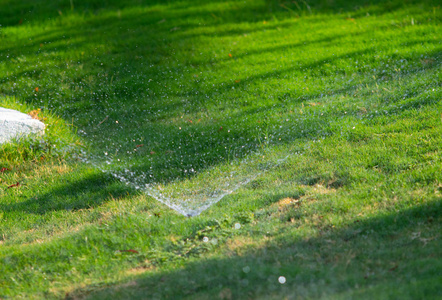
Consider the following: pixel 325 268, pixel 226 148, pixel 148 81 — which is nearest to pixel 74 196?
pixel 226 148

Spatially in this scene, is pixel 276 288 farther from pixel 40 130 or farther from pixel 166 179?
pixel 40 130

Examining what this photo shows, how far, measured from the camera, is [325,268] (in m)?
3.73

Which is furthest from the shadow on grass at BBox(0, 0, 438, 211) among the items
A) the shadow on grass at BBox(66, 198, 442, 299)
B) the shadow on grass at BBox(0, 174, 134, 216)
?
the shadow on grass at BBox(66, 198, 442, 299)

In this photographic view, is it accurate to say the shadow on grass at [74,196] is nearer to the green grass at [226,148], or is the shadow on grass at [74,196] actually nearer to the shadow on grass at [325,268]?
the green grass at [226,148]

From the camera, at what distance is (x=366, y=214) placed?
4.54m

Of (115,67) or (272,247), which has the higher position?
(115,67)

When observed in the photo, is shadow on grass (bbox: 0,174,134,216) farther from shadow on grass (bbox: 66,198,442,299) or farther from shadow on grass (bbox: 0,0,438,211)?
shadow on grass (bbox: 66,198,442,299)

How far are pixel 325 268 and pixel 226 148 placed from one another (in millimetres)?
3544

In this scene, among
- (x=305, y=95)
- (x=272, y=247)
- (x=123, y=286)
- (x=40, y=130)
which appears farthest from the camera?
(x=305, y=95)

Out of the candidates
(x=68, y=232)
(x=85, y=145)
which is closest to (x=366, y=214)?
(x=68, y=232)

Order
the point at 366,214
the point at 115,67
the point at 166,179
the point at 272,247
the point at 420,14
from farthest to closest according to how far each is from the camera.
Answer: the point at 420,14, the point at 115,67, the point at 166,179, the point at 366,214, the point at 272,247

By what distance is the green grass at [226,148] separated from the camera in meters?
3.95

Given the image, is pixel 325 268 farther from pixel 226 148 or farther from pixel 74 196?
pixel 74 196

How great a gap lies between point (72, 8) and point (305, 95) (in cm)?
872
